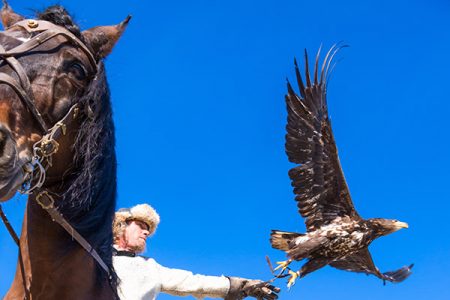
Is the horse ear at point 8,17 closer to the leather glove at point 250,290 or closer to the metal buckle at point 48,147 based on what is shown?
Answer: the metal buckle at point 48,147

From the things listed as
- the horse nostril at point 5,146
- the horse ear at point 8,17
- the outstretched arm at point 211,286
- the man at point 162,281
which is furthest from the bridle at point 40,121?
the outstretched arm at point 211,286

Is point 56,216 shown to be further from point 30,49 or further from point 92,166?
point 30,49

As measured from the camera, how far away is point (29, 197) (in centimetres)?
221

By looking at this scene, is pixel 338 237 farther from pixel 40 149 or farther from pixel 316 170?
pixel 40 149

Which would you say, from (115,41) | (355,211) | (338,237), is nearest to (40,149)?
(115,41)

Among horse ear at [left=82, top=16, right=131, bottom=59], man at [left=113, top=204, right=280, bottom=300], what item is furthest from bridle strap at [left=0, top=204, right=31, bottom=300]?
man at [left=113, top=204, right=280, bottom=300]

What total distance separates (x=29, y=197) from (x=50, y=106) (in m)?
0.46

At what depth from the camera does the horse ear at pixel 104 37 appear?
7.34 feet

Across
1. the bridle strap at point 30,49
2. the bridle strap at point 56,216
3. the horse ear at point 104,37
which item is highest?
the horse ear at point 104,37

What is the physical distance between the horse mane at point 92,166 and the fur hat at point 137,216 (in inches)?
70.6

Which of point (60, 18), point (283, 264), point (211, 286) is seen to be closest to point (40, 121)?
point (60, 18)

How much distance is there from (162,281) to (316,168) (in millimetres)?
4627

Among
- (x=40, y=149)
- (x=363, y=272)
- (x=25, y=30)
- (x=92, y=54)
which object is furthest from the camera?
(x=363, y=272)

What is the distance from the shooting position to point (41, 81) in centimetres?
187
